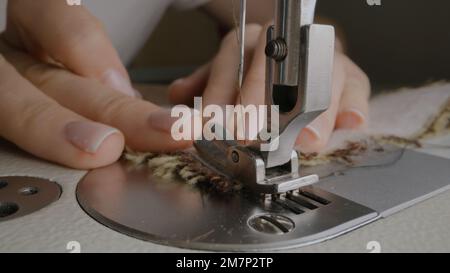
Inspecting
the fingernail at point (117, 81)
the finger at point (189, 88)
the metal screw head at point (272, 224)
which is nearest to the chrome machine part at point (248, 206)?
the metal screw head at point (272, 224)

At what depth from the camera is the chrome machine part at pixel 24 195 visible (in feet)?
1.53

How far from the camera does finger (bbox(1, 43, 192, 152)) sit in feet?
1.95

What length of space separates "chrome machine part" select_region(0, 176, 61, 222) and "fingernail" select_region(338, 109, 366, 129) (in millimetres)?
467

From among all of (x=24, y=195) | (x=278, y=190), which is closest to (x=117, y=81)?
(x=24, y=195)

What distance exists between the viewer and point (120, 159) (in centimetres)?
61

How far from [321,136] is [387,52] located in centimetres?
59

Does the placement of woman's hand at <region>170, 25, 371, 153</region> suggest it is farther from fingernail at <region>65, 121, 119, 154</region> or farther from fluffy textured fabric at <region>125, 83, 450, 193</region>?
fingernail at <region>65, 121, 119, 154</region>

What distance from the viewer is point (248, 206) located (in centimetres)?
46

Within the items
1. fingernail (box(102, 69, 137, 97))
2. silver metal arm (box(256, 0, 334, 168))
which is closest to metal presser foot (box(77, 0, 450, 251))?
silver metal arm (box(256, 0, 334, 168))

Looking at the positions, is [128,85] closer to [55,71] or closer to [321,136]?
[55,71]

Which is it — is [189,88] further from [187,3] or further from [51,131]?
[187,3]

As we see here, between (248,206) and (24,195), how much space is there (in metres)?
0.25

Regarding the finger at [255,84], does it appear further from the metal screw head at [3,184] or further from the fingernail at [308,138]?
the metal screw head at [3,184]
